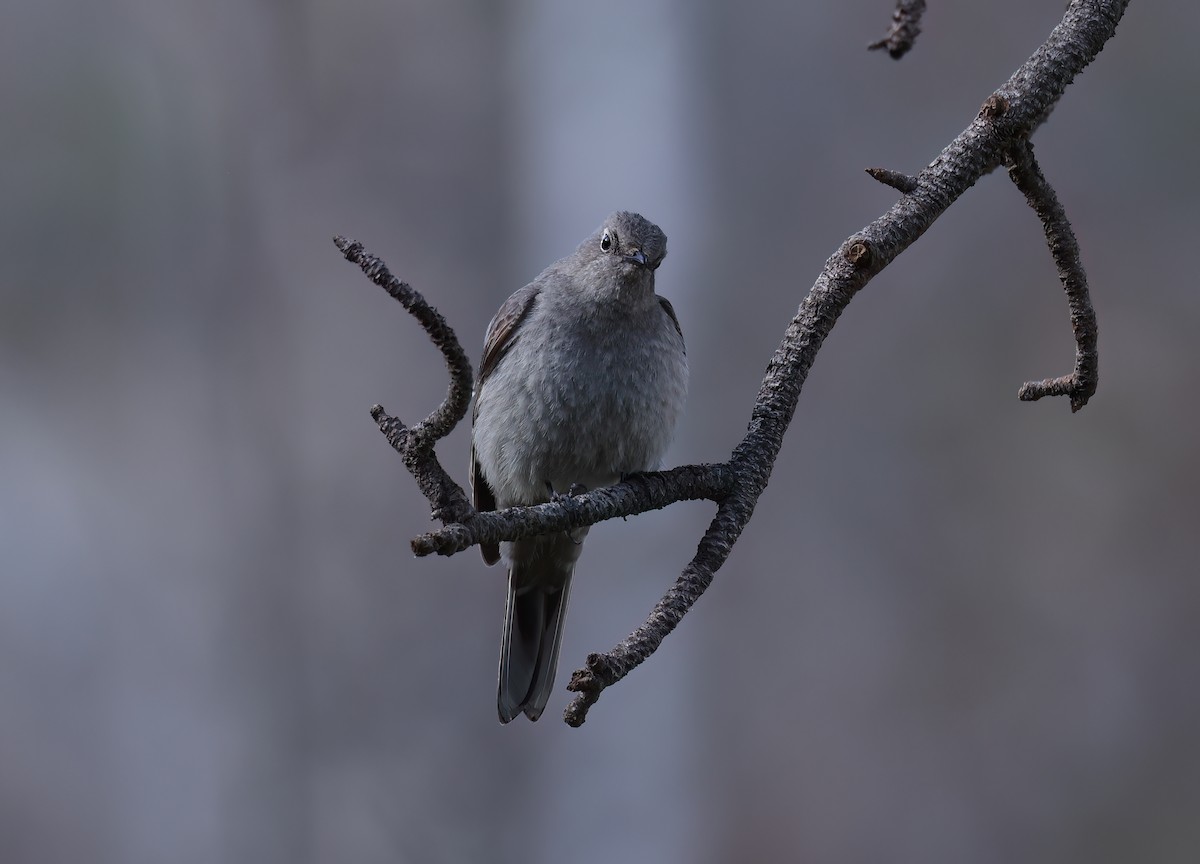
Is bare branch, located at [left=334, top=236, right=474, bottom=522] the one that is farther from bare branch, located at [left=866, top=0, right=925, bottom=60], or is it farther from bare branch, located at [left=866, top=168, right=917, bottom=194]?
bare branch, located at [left=866, top=0, right=925, bottom=60]

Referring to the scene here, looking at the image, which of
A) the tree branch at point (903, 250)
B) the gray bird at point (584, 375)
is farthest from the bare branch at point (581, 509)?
the gray bird at point (584, 375)

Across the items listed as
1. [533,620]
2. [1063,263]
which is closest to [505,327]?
[533,620]

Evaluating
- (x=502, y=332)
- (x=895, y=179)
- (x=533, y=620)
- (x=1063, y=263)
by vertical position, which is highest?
(x=502, y=332)

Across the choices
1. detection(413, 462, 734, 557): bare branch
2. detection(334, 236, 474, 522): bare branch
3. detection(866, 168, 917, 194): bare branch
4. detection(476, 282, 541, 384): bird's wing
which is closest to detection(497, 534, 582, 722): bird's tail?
detection(476, 282, 541, 384): bird's wing

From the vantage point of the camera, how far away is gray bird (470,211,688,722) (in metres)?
2.20

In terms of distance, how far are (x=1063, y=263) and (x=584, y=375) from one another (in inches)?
38.4

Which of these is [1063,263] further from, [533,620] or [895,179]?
[533,620]

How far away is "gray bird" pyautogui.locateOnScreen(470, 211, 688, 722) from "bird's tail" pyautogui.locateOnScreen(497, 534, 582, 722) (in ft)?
0.15

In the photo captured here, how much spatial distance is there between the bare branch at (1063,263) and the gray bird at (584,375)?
2.83ft

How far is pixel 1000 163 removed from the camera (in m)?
1.54

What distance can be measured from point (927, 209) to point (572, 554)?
1.42m

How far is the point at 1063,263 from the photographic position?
1.53 m

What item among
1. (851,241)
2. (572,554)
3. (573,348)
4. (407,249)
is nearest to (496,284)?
(407,249)

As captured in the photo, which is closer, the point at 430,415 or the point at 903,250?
the point at 430,415
